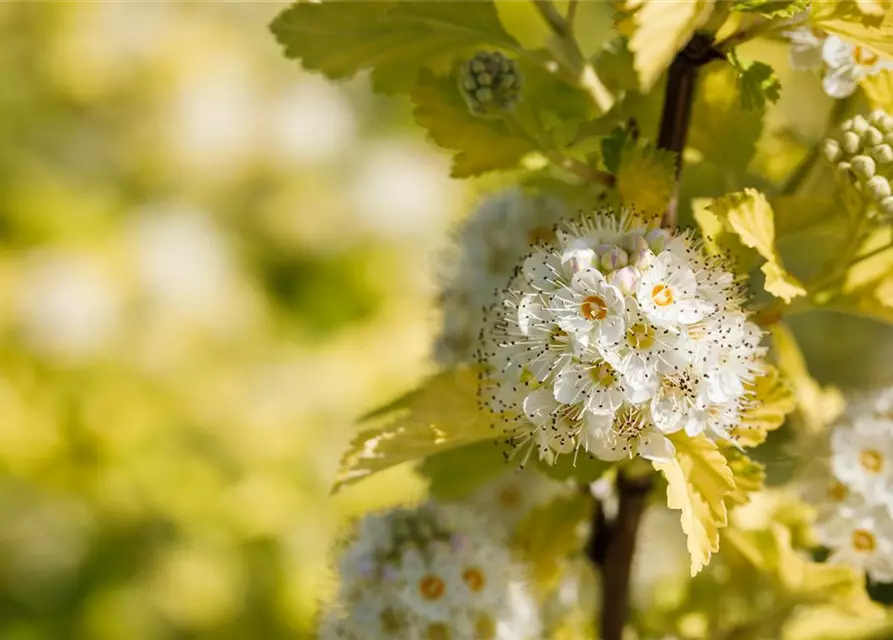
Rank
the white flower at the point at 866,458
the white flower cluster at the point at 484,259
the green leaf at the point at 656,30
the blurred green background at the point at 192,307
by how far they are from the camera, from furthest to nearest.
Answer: the blurred green background at the point at 192,307, the white flower cluster at the point at 484,259, the white flower at the point at 866,458, the green leaf at the point at 656,30

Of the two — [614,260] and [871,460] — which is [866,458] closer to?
[871,460]

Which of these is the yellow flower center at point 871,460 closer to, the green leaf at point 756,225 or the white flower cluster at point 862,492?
the white flower cluster at point 862,492

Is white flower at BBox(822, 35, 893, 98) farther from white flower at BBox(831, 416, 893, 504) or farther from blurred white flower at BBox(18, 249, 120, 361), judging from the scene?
blurred white flower at BBox(18, 249, 120, 361)

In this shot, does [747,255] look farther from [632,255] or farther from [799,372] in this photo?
[799,372]

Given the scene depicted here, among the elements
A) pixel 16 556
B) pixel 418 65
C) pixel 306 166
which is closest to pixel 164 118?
pixel 306 166

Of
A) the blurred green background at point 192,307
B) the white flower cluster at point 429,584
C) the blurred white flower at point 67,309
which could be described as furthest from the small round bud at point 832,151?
the blurred white flower at point 67,309

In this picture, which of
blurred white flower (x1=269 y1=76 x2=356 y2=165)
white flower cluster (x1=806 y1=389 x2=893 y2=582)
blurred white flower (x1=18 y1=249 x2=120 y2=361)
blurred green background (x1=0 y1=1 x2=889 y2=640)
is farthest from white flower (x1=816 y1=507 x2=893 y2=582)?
blurred white flower (x1=269 y1=76 x2=356 y2=165)
